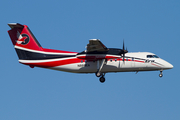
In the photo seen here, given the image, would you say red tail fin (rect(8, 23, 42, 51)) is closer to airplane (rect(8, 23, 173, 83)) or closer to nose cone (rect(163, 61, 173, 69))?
airplane (rect(8, 23, 173, 83))

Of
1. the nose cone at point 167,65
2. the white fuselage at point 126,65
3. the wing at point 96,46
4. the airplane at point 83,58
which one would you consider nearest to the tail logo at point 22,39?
the airplane at point 83,58

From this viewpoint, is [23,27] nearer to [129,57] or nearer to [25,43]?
[25,43]

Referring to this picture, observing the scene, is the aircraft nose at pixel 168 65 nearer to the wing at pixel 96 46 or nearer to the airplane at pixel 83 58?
the airplane at pixel 83 58

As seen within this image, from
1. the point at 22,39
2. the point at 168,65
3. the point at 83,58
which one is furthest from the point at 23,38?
the point at 168,65

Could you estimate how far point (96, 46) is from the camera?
23.3m

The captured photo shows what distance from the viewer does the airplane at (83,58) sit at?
2433cm

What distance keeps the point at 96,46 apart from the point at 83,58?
6.28ft

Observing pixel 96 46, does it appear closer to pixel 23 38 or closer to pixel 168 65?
pixel 168 65

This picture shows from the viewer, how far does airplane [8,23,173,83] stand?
79.8ft

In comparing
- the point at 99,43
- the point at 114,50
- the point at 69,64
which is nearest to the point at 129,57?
the point at 114,50

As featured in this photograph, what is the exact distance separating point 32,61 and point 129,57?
9591 millimetres

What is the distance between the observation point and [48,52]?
1012 inches

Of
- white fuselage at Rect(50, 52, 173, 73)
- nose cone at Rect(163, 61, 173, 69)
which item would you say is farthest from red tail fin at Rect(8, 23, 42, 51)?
nose cone at Rect(163, 61, 173, 69)

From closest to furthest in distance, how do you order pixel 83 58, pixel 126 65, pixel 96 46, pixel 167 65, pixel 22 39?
pixel 96 46, pixel 83 58, pixel 126 65, pixel 167 65, pixel 22 39
